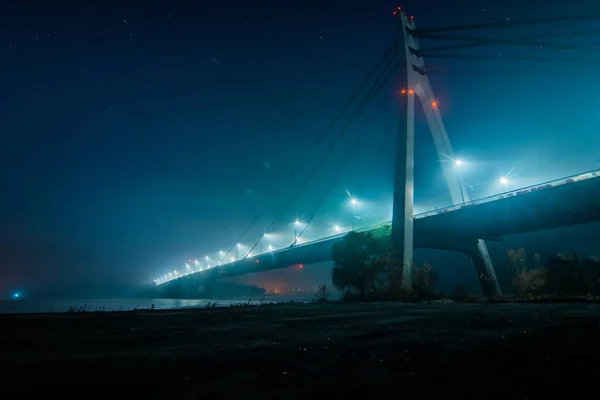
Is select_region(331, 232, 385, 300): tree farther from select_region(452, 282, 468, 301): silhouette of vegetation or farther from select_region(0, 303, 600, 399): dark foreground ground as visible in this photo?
select_region(0, 303, 600, 399): dark foreground ground

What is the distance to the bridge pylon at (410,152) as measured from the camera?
106 ft

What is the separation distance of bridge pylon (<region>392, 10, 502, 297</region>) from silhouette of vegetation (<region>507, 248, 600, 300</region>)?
940cm

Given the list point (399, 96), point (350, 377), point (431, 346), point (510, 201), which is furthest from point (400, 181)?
point (350, 377)

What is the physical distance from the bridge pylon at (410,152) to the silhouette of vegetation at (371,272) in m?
1.16

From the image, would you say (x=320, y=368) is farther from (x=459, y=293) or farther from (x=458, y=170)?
(x=458, y=170)

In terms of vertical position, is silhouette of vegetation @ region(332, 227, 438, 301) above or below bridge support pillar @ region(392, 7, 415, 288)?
below

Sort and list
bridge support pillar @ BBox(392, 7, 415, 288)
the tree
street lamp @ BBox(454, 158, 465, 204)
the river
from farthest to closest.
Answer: the river → street lamp @ BBox(454, 158, 465, 204) → the tree → bridge support pillar @ BBox(392, 7, 415, 288)

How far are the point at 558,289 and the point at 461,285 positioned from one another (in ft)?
25.7

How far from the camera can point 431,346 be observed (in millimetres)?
4926

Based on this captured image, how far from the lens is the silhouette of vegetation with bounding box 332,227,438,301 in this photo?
99.2ft

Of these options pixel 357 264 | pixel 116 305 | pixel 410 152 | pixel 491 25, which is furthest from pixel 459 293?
pixel 116 305

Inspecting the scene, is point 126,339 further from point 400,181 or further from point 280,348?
point 400,181

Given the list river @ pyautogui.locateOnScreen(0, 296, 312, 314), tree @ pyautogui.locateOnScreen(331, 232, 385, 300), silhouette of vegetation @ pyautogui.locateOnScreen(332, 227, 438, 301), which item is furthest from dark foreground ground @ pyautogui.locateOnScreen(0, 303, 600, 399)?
tree @ pyautogui.locateOnScreen(331, 232, 385, 300)

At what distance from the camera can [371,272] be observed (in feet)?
105
